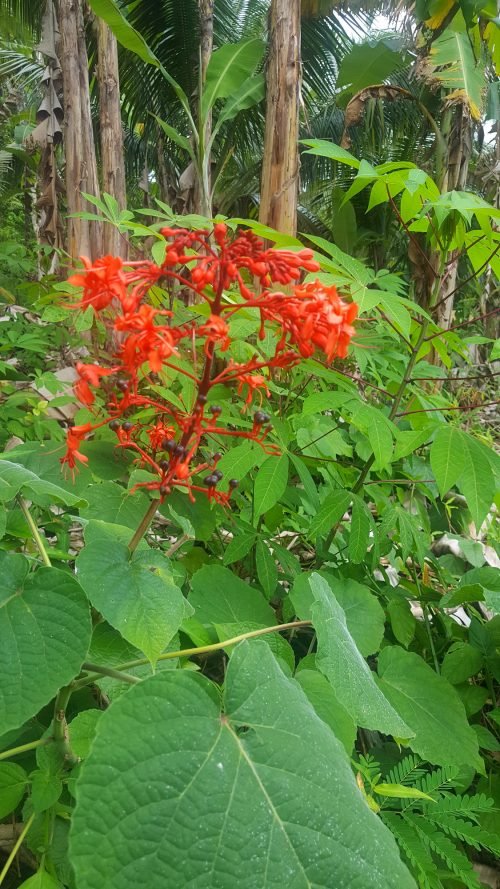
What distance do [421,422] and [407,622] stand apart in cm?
49

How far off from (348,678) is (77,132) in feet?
15.5

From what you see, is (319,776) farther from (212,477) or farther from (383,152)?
(383,152)

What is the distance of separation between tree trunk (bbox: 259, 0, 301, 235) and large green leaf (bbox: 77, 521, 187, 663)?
2761 mm

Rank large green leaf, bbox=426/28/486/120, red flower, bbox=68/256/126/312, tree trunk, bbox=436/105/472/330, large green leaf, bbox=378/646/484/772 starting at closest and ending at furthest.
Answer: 1. red flower, bbox=68/256/126/312
2. large green leaf, bbox=378/646/484/772
3. large green leaf, bbox=426/28/486/120
4. tree trunk, bbox=436/105/472/330

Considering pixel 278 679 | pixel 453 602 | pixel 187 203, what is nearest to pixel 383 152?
→ pixel 187 203

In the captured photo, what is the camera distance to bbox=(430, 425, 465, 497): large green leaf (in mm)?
1090

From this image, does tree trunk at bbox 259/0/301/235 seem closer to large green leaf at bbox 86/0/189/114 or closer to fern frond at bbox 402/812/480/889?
large green leaf at bbox 86/0/189/114

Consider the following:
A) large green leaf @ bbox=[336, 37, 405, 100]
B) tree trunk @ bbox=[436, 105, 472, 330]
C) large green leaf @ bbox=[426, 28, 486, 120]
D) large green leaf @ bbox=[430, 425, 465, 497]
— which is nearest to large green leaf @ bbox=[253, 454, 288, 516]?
large green leaf @ bbox=[430, 425, 465, 497]

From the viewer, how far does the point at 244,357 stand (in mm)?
1335

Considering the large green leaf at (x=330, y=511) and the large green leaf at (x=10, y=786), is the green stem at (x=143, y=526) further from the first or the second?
the large green leaf at (x=330, y=511)

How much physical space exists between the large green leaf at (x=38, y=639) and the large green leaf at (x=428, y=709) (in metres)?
0.69

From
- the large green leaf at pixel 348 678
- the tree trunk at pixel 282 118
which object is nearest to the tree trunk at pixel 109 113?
the tree trunk at pixel 282 118

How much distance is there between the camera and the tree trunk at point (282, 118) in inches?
122

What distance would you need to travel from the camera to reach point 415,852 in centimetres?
87
